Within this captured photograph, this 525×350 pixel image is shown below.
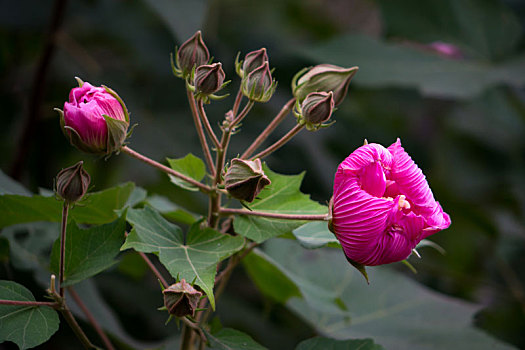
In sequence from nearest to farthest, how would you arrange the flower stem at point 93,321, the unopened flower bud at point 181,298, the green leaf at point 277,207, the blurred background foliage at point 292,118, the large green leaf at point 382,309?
the unopened flower bud at point 181,298 < the green leaf at point 277,207 < the flower stem at point 93,321 < the large green leaf at point 382,309 < the blurred background foliage at point 292,118

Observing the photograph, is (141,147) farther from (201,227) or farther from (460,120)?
(460,120)

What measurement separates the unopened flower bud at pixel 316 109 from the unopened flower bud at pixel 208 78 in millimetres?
115

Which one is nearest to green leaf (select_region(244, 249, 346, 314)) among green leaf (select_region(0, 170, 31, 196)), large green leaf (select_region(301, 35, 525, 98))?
green leaf (select_region(0, 170, 31, 196))

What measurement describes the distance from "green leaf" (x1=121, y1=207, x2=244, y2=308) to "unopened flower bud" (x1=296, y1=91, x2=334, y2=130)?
175mm

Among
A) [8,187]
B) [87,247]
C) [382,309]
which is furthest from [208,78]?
[382,309]

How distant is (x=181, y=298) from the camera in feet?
1.88

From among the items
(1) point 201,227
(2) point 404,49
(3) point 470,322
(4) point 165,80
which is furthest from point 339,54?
(1) point 201,227

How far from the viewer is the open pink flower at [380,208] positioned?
1.97ft

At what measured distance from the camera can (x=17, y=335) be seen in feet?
1.95

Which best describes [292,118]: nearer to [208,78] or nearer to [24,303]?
[208,78]

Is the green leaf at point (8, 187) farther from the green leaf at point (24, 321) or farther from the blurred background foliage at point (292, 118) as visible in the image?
the blurred background foliage at point (292, 118)

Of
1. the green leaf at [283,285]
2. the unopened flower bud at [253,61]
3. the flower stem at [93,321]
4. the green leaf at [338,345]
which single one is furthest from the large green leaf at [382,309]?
the unopened flower bud at [253,61]

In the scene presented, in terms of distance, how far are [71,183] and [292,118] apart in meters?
Result: 1.26

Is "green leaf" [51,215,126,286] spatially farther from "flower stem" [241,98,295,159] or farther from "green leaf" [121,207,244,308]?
"flower stem" [241,98,295,159]
